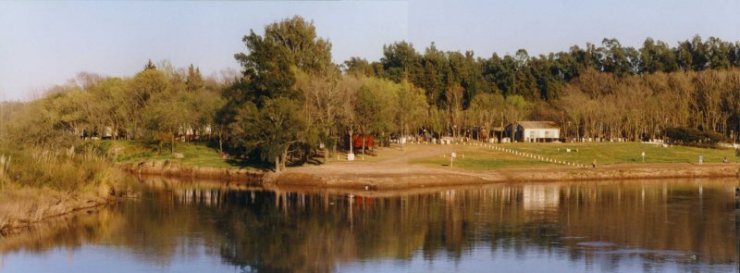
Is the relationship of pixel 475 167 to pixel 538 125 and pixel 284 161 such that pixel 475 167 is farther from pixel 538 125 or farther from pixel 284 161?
pixel 538 125

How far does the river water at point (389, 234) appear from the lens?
3781cm

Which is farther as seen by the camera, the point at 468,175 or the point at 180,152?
the point at 180,152

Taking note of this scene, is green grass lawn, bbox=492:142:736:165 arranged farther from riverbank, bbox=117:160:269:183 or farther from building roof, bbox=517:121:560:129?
riverbank, bbox=117:160:269:183

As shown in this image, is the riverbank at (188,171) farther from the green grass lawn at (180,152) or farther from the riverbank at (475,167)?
the green grass lawn at (180,152)

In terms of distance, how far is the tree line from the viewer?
82.3m

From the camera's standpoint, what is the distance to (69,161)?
53875mm

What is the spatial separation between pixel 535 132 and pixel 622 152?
25.9 metres

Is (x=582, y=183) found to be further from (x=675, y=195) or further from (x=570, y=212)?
(x=570, y=212)

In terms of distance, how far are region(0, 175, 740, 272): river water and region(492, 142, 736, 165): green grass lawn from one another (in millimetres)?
27530

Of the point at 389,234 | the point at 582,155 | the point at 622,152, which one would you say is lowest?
the point at 389,234

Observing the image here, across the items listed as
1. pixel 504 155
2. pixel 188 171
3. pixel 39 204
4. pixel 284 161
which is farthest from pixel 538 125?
pixel 39 204

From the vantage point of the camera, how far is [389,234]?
46.5 meters

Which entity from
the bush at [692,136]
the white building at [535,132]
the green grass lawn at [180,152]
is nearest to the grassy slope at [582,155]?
the bush at [692,136]

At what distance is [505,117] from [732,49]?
54.8 meters
